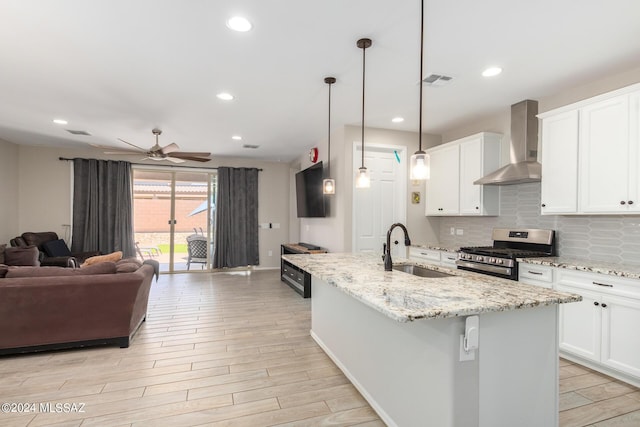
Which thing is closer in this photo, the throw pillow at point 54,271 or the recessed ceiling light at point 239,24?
the recessed ceiling light at point 239,24

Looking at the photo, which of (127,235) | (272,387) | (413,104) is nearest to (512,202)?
(413,104)

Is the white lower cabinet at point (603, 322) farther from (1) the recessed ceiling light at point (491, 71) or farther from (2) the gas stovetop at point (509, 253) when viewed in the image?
(1) the recessed ceiling light at point (491, 71)

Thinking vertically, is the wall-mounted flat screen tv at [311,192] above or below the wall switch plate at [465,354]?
above

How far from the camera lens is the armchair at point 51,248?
504 centimetres

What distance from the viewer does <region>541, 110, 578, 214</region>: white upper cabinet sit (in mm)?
3045

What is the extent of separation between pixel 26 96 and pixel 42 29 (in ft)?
5.99

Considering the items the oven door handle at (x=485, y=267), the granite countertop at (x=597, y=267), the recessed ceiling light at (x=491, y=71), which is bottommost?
the oven door handle at (x=485, y=267)

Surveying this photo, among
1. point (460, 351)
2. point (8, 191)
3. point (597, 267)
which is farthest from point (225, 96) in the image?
point (8, 191)

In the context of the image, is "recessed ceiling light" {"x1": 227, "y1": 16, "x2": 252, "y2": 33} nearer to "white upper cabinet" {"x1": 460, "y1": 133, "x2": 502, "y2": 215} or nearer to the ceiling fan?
the ceiling fan

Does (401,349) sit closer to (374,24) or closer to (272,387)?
(272,387)

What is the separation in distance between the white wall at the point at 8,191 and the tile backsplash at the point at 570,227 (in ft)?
24.9

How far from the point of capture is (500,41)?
2.47 m

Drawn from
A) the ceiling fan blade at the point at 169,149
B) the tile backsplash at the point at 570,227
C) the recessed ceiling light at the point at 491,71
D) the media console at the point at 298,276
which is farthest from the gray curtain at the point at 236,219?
the recessed ceiling light at the point at 491,71

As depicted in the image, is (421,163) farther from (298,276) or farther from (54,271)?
(298,276)
